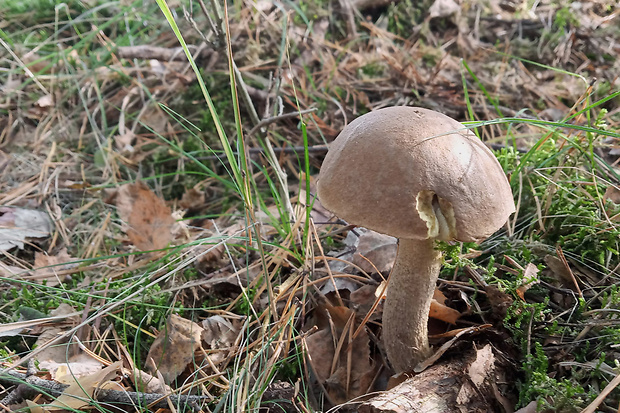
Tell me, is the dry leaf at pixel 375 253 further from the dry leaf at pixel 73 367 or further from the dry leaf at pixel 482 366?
the dry leaf at pixel 73 367

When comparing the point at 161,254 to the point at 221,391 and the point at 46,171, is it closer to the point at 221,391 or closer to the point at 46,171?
the point at 221,391

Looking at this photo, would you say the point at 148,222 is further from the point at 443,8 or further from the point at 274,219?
the point at 443,8

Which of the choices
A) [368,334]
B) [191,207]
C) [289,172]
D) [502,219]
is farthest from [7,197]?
[502,219]

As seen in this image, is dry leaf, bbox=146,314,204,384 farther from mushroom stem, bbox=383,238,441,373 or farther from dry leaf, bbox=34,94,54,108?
dry leaf, bbox=34,94,54,108

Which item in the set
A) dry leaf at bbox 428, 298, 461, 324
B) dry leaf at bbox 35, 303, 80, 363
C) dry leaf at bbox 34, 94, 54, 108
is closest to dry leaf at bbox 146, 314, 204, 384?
dry leaf at bbox 35, 303, 80, 363

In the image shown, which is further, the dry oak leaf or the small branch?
the dry oak leaf

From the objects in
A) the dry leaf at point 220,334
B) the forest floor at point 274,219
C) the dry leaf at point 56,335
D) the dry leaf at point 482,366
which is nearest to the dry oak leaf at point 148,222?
the forest floor at point 274,219
